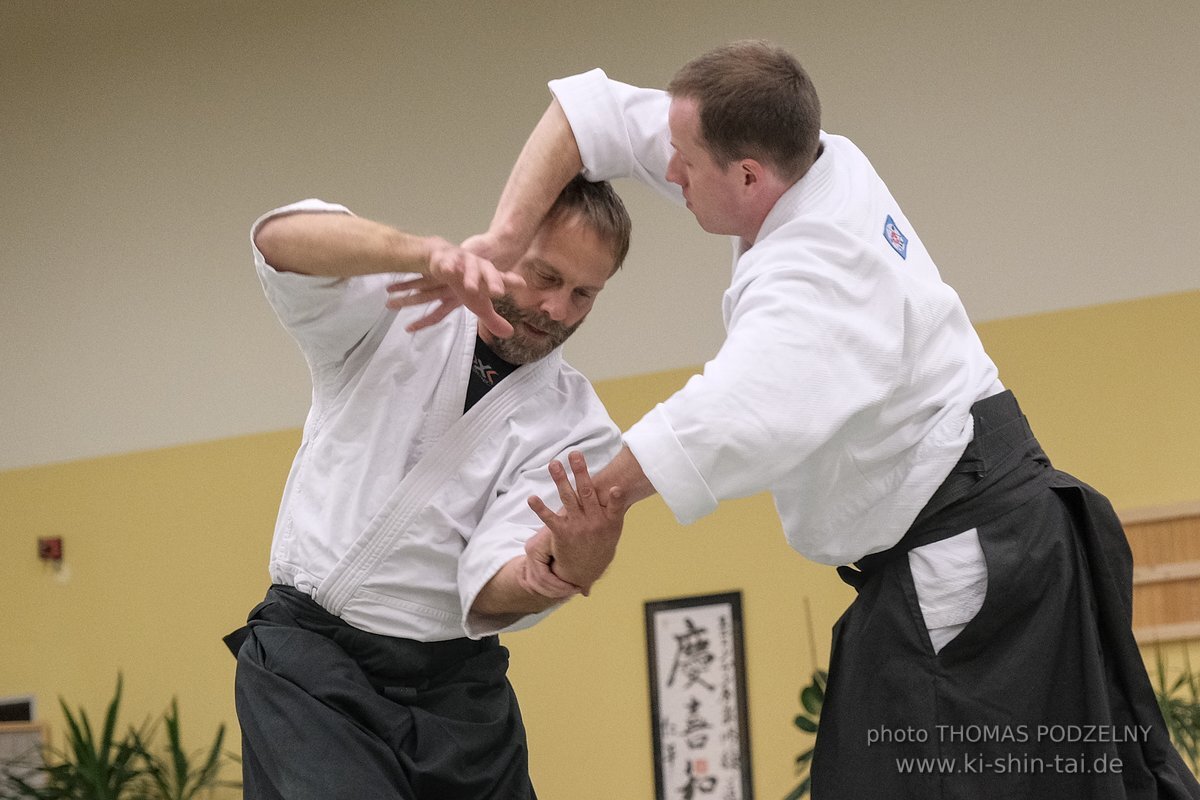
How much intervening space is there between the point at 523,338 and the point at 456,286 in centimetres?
31

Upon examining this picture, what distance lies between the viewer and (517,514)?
205cm

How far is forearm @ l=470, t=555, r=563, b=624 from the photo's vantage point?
1.93 meters

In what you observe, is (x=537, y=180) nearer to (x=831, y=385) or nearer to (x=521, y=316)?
(x=521, y=316)

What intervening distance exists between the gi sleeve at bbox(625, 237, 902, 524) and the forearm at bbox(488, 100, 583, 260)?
0.55 metres

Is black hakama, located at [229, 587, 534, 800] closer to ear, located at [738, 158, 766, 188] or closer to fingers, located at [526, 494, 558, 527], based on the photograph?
fingers, located at [526, 494, 558, 527]

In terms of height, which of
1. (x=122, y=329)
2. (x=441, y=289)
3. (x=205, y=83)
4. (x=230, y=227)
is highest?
(x=205, y=83)

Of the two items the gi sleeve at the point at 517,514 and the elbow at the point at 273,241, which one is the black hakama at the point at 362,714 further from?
the elbow at the point at 273,241

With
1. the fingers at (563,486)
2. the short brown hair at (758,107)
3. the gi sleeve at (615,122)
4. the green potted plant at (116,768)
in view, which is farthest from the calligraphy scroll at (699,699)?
the short brown hair at (758,107)

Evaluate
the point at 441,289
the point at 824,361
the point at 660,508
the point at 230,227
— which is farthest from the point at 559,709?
the point at 824,361

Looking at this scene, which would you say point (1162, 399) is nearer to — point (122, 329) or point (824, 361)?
point (824, 361)

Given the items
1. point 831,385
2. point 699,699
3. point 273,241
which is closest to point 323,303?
point 273,241

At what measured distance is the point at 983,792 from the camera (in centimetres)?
162

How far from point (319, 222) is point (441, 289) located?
8.0 inches

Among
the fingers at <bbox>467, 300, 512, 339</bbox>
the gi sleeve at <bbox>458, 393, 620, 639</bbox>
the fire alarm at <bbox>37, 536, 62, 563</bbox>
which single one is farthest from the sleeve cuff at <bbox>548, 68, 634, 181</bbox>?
the fire alarm at <bbox>37, 536, 62, 563</bbox>
